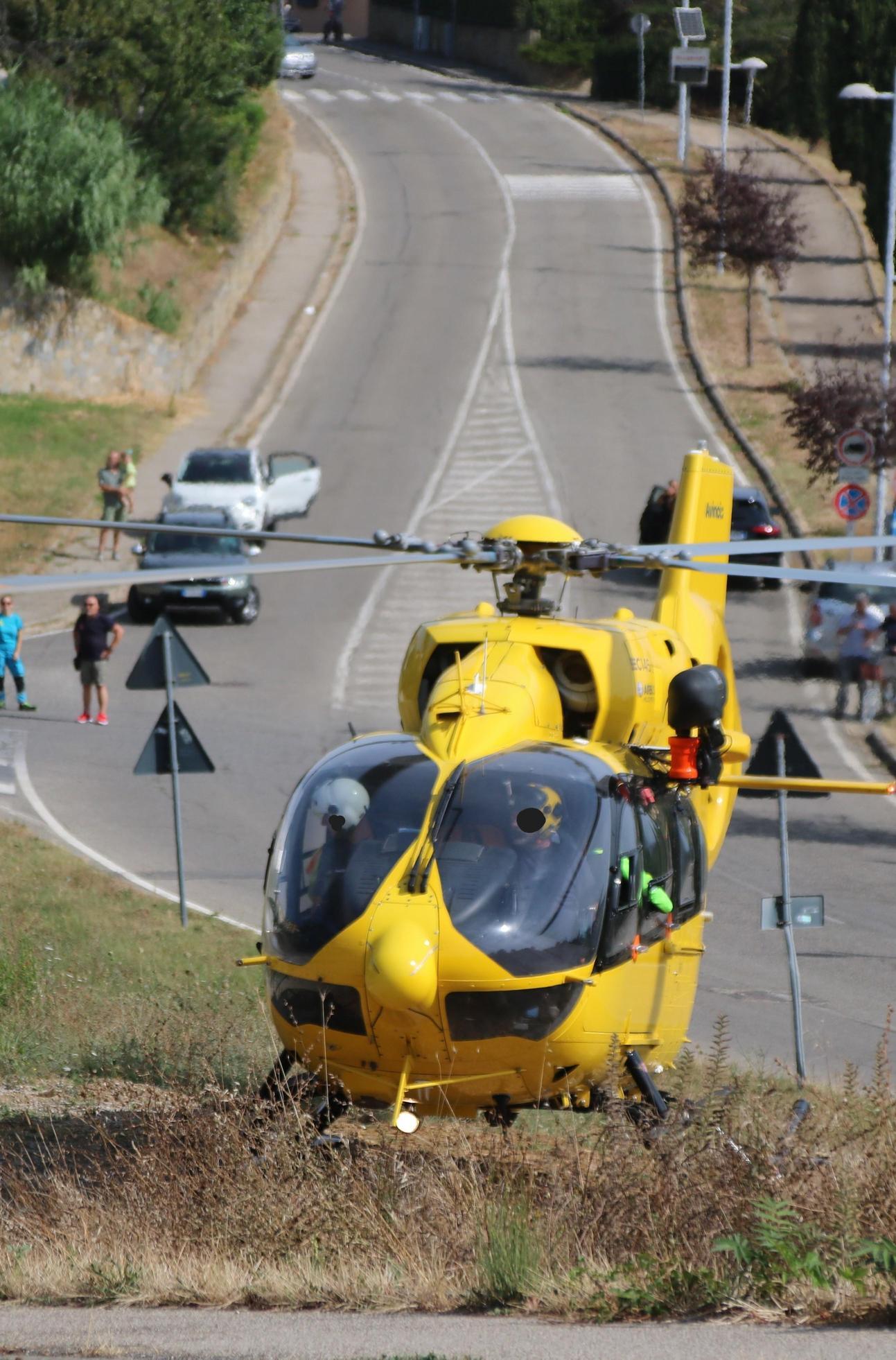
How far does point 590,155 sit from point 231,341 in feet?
76.8

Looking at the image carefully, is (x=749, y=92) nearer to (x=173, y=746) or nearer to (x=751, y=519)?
(x=751, y=519)

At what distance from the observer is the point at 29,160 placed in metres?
40.5

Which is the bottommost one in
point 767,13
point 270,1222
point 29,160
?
point 270,1222

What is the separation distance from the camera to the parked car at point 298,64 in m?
79.8

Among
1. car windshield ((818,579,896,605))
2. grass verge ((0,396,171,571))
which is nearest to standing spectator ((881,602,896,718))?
car windshield ((818,579,896,605))

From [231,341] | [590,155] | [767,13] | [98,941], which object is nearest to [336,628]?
[98,941]

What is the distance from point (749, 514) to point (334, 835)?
23.5 metres

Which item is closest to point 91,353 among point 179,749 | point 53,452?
point 53,452

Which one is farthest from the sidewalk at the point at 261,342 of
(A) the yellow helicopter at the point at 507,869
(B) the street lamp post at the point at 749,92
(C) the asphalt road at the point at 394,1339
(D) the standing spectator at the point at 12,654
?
(C) the asphalt road at the point at 394,1339

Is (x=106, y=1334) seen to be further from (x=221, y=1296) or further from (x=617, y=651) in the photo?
(x=617, y=651)

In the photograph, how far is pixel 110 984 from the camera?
1403cm

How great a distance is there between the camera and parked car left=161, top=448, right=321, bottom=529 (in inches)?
1275

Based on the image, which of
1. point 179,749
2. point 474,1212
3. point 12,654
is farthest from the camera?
point 12,654

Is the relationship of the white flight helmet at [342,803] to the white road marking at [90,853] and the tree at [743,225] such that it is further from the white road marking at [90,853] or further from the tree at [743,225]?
the tree at [743,225]
